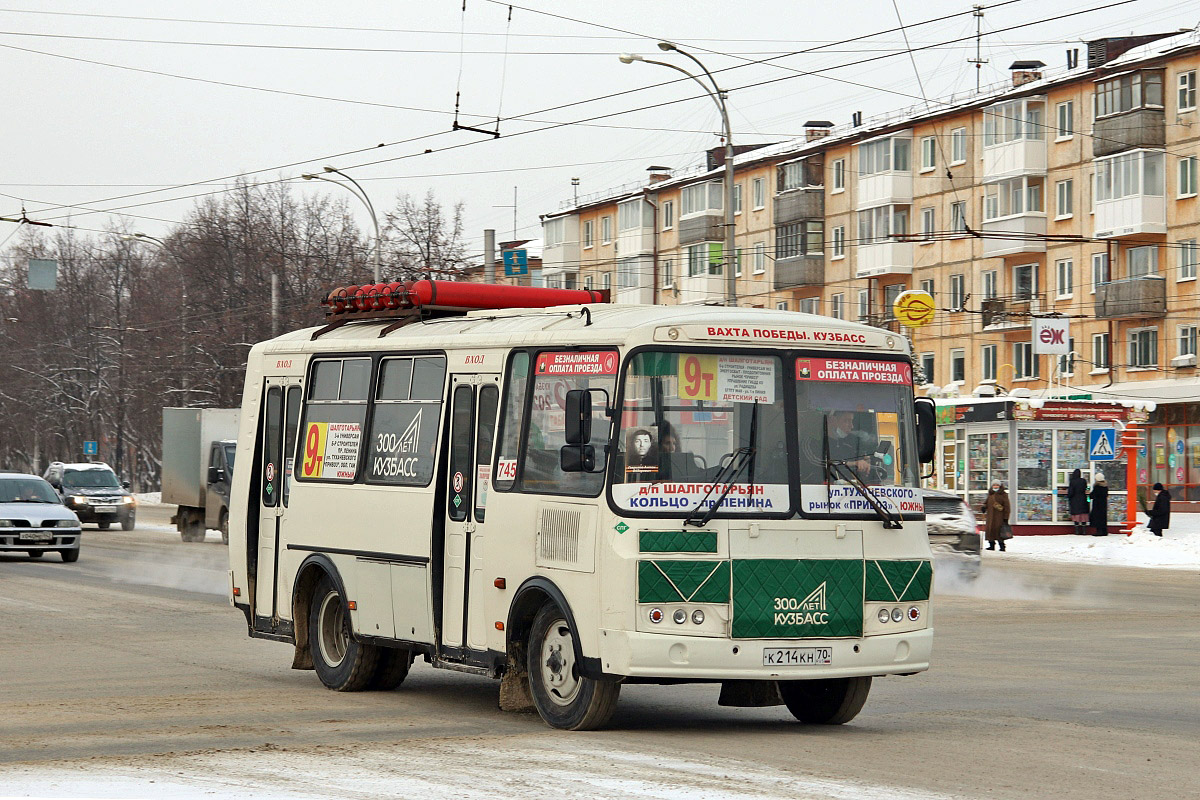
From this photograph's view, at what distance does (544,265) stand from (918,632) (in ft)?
272

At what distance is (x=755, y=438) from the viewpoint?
10.3 metres

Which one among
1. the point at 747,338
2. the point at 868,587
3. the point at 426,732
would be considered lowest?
the point at 426,732

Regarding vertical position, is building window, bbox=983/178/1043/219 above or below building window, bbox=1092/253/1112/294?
above

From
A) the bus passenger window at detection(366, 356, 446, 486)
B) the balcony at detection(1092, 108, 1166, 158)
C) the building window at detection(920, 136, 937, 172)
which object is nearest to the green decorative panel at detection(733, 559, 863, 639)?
the bus passenger window at detection(366, 356, 446, 486)

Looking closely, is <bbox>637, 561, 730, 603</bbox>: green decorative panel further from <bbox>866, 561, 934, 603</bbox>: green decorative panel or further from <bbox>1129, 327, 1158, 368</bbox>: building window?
<bbox>1129, 327, 1158, 368</bbox>: building window

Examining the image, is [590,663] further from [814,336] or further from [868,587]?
[814,336]

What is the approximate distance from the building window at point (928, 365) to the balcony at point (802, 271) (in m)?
6.06

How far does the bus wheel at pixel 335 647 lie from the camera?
12.7m

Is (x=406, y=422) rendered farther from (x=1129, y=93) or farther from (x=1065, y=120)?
(x=1065, y=120)

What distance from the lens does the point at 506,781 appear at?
27.6ft

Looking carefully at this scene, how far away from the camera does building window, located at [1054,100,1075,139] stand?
60.7m

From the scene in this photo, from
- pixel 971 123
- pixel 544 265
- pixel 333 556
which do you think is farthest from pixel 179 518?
pixel 544 265

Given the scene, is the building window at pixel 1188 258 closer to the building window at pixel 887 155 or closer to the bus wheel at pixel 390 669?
the building window at pixel 887 155

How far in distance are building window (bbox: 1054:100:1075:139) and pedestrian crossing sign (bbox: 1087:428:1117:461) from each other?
69.3 feet
